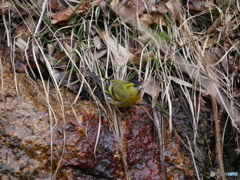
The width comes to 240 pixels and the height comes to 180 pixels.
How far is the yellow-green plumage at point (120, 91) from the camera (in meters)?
3.50

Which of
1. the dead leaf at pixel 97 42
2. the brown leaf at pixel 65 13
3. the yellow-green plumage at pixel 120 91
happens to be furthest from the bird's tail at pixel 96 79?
the brown leaf at pixel 65 13

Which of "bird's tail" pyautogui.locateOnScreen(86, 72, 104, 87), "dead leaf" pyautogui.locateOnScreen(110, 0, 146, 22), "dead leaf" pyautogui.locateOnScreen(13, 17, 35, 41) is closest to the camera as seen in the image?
"bird's tail" pyautogui.locateOnScreen(86, 72, 104, 87)

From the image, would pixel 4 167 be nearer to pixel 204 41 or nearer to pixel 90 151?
pixel 90 151

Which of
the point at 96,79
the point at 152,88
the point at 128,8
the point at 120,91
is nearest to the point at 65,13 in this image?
the point at 128,8

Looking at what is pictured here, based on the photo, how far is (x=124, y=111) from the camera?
3668 mm

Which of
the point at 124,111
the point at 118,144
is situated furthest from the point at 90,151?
the point at 124,111

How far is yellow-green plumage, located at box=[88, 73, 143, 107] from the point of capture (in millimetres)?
3504

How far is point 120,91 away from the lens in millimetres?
3568

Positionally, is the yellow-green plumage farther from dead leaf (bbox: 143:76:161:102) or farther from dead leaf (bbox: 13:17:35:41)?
dead leaf (bbox: 13:17:35:41)

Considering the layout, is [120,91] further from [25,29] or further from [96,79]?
[25,29]

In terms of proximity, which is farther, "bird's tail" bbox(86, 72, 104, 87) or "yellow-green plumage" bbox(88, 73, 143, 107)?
"bird's tail" bbox(86, 72, 104, 87)

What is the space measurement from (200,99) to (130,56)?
45.9 inches

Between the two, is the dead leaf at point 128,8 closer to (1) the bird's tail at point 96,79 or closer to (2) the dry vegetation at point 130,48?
(2) the dry vegetation at point 130,48

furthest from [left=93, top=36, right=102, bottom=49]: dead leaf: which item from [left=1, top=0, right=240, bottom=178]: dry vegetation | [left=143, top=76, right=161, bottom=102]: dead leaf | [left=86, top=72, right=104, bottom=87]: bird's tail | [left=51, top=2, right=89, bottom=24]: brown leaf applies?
[left=143, top=76, right=161, bottom=102]: dead leaf
